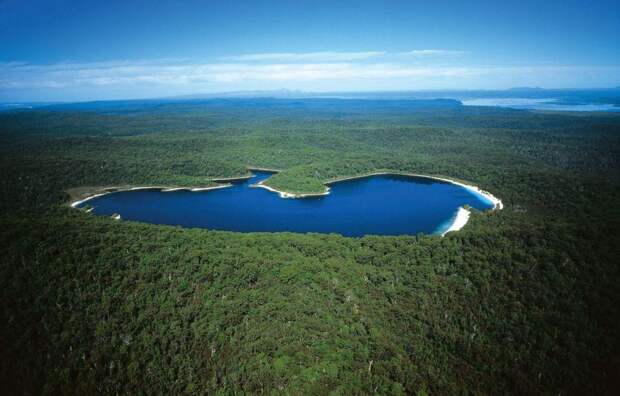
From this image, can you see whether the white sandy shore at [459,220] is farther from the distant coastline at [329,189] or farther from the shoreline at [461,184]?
the shoreline at [461,184]

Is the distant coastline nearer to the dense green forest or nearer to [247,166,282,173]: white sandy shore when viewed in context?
[247,166,282,173]: white sandy shore

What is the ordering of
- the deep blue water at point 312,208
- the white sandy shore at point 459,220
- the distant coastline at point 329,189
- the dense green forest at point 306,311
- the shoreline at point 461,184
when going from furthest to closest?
the shoreline at point 461,184, the distant coastline at point 329,189, the deep blue water at point 312,208, the white sandy shore at point 459,220, the dense green forest at point 306,311

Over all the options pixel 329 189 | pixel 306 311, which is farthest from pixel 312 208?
pixel 306 311

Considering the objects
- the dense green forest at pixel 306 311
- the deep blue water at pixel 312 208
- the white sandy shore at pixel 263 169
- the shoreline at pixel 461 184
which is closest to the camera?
the dense green forest at pixel 306 311

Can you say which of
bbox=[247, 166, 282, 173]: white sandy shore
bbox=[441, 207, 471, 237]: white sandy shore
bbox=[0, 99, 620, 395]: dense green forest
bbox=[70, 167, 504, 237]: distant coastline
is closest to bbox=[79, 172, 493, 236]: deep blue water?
bbox=[441, 207, 471, 237]: white sandy shore

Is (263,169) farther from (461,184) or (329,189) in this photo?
(461,184)

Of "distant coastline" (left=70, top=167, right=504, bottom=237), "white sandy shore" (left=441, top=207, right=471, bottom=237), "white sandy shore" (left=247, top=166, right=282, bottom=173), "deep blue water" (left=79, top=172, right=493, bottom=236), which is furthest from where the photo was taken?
"white sandy shore" (left=247, top=166, right=282, bottom=173)

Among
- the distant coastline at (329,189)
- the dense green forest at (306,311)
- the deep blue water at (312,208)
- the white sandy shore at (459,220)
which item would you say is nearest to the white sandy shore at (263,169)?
the distant coastline at (329,189)

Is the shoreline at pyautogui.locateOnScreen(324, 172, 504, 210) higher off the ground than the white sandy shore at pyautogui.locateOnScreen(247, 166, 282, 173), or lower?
lower
